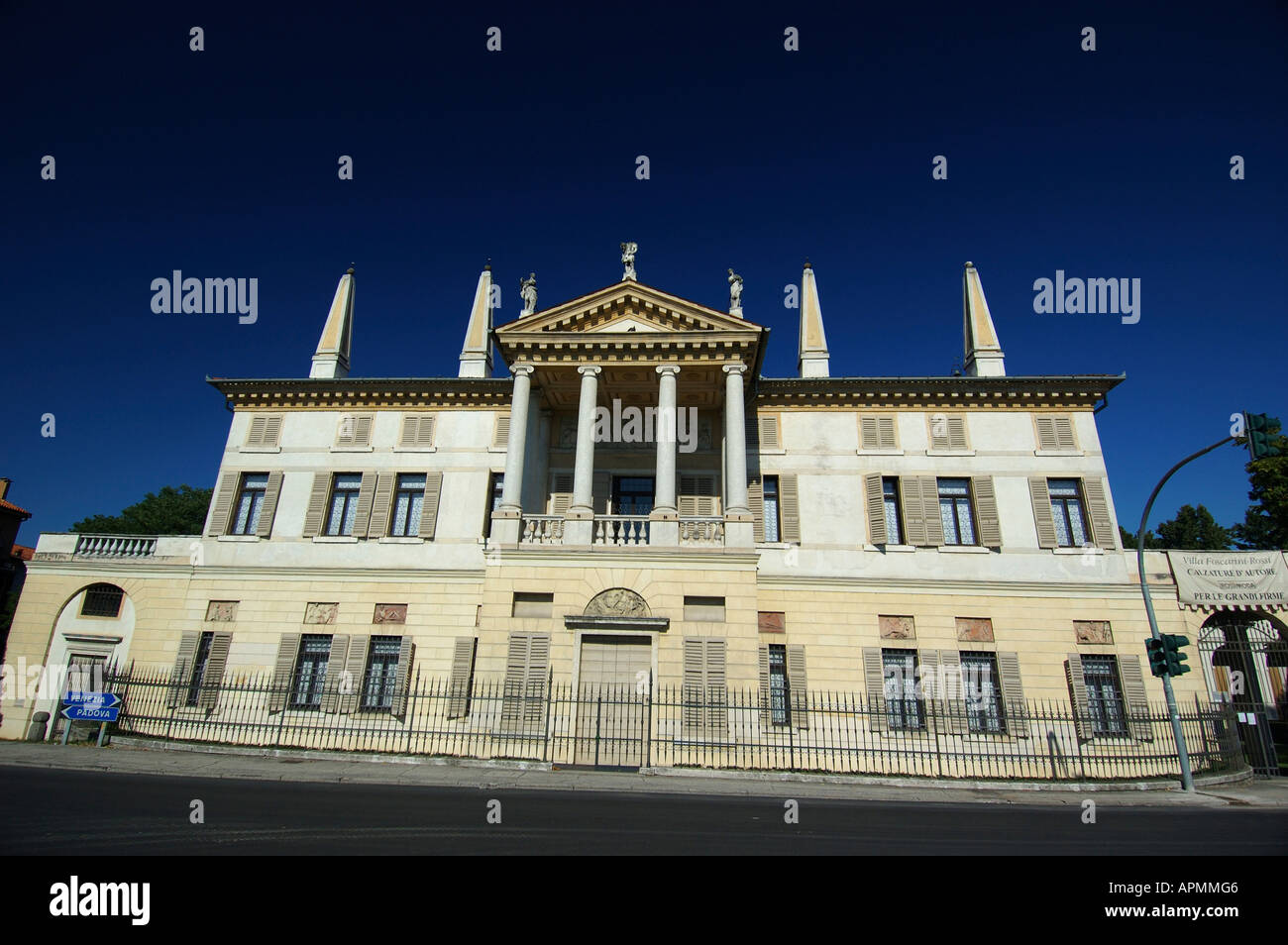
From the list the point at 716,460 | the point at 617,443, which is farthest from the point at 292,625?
the point at 716,460

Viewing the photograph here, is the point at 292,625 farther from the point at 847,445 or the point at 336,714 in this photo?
the point at 847,445

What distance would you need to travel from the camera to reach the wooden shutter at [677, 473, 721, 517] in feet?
64.5

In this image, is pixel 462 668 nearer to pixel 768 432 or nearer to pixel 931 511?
pixel 768 432

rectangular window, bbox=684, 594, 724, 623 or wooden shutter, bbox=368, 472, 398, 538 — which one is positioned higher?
wooden shutter, bbox=368, 472, 398, 538

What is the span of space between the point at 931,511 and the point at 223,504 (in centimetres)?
2324

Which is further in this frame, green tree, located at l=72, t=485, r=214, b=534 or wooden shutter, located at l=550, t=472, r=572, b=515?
green tree, located at l=72, t=485, r=214, b=534

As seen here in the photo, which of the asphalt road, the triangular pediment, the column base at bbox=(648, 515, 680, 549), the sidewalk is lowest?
the sidewalk

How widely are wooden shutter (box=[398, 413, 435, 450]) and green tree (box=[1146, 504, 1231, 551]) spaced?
53.8m

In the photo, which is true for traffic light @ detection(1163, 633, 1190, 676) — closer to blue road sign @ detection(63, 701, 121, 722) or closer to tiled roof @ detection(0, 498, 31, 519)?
blue road sign @ detection(63, 701, 121, 722)

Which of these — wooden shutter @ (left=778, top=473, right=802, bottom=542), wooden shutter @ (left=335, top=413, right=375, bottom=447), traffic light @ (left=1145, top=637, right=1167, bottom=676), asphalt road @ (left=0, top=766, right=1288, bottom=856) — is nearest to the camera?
asphalt road @ (left=0, top=766, right=1288, bottom=856)

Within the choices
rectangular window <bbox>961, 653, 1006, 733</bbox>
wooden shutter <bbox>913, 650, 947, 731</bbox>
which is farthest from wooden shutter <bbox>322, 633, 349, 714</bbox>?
rectangular window <bbox>961, 653, 1006, 733</bbox>

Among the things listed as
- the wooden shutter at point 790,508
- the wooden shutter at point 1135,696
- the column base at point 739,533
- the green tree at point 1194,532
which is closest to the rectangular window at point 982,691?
the wooden shutter at point 1135,696

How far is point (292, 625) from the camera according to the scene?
64.0ft
